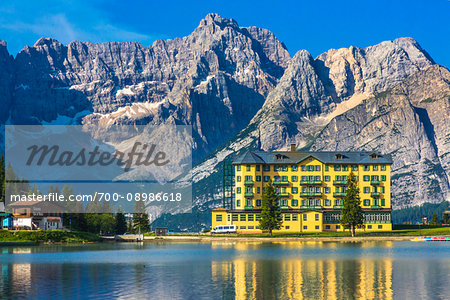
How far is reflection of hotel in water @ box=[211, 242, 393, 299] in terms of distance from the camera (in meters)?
59.9

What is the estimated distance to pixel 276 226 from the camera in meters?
186

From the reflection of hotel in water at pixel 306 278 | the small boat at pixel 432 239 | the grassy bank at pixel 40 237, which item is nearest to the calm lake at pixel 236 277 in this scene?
the reflection of hotel in water at pixel 306 278

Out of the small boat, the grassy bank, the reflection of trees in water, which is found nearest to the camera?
the reflection of trees in water

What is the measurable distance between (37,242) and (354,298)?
126046mm

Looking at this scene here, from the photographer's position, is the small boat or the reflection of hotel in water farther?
the small boat

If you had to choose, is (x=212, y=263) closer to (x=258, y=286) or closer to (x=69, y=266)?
(x=69, y=266)

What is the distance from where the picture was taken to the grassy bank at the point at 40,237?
162625 millimetres

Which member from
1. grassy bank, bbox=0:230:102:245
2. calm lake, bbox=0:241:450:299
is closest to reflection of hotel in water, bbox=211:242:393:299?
calm lake, bbox=0:241:450:299

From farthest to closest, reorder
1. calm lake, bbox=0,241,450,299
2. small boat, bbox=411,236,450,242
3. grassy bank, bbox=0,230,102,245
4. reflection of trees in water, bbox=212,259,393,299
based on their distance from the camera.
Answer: small boat, bbox=411,236,450,242 → grassy bank, bbox=0,230,102,245 → calm lake, bbox=0,241,450,299 → reflection of trees in water, bbox=212,259,393,299

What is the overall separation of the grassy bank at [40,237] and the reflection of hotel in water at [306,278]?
83.7m

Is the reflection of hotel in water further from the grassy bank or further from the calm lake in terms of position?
the grassy bank

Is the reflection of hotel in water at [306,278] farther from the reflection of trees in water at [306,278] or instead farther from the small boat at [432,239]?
the small boat at [432,239]

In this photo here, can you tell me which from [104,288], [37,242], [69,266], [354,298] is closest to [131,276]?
[104,288]

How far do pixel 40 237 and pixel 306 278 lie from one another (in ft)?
378
